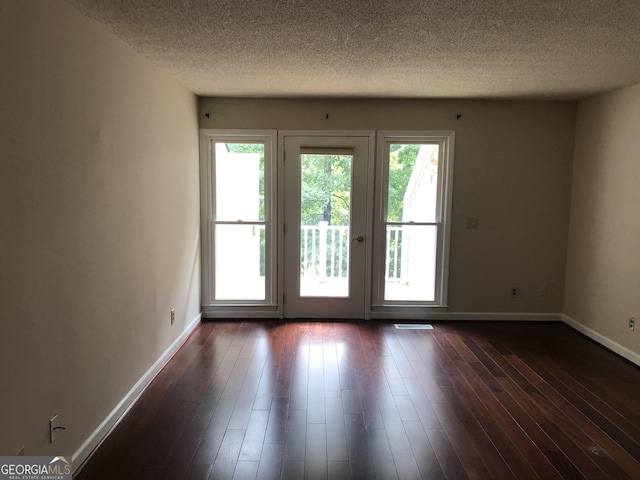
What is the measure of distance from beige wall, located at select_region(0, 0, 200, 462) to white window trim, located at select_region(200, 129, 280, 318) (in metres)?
1.08

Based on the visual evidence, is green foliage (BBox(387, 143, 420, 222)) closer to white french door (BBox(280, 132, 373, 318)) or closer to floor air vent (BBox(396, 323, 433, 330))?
white french door (BBox(280, 132, 373, 318))

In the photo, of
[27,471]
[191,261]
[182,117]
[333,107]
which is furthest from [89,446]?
[333,107]

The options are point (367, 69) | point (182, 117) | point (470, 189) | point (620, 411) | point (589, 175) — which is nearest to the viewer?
point (620, 411)

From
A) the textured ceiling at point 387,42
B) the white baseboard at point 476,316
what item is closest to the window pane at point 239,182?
the textured ceiling at point 387,42

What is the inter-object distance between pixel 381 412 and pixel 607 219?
9.28ft

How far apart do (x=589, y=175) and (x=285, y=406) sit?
3597 millimetres

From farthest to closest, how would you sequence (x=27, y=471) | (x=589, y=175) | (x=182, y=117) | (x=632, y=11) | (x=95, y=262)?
(x=589, y=175), (x=182, y=117), (x=95, y=262), (x=632, y=11), (x=27, y=471)

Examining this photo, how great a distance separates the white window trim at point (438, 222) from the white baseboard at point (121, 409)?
6.97 feet

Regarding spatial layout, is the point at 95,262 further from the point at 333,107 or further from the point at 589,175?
the point at 589,175

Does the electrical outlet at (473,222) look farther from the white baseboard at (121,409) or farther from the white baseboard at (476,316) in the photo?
the white baseboard at (121,409)

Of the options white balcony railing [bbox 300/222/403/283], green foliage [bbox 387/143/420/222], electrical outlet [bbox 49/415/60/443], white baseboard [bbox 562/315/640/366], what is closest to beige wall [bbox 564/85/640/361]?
white baseboard [bbox 562/315/640/366]

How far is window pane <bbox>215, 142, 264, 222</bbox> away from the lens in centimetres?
434

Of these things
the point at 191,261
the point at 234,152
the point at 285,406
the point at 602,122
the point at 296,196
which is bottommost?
the point at 285,406

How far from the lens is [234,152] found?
14.3 ft
